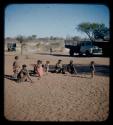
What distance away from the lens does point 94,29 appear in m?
42.6

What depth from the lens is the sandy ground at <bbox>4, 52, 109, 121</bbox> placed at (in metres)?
4.92

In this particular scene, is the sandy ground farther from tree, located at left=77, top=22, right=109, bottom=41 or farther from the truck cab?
tree, located at left=77, top=22, right=109, bottom=41

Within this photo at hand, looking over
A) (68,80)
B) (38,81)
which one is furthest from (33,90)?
(68,80)

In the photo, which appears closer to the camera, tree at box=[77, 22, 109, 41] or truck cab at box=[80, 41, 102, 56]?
truck cab at box=[80, 41, 102, 56]

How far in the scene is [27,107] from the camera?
540cm

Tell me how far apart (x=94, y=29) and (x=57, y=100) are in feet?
124

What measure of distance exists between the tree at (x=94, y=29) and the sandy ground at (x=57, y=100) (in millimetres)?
30814

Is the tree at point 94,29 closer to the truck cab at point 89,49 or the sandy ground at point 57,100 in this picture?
the truck cab at point 89,49

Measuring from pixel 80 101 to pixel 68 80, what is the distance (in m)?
2.59

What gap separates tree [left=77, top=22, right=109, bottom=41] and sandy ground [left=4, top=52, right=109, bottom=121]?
101 ft

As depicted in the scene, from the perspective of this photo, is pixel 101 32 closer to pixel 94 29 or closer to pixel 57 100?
pixel 94 29

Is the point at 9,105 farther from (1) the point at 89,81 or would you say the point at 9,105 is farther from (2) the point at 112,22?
(1) the point at 89,81

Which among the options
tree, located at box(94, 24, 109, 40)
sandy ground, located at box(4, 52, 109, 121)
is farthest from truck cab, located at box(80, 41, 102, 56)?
tree, located at box(94, 24, 109, 40)

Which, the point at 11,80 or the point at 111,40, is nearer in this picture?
the point at 111,40
